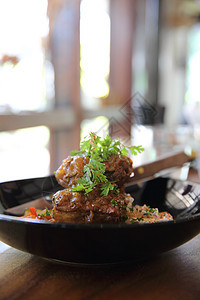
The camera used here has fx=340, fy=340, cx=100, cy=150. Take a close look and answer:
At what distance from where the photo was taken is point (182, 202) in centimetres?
113

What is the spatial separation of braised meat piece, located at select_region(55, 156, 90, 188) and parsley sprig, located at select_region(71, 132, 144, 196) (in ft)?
0.06

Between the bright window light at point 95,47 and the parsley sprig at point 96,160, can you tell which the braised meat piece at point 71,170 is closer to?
the parsley sprig at point 96,160

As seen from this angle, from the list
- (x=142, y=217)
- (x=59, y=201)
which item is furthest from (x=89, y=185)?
(x=142, y=217)

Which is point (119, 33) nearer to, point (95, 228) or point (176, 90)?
point (176, 90)

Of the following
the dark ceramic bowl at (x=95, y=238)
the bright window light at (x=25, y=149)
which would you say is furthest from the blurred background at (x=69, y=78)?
the dark ceramic bowl at (x=95, y=238)

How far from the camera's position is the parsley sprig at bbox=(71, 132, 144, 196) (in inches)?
34.1

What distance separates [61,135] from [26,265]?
3.59m

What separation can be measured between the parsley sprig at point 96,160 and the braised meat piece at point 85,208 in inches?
0.8

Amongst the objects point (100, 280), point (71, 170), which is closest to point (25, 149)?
point (71, 170)

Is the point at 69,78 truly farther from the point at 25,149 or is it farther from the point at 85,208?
the point at 85,208

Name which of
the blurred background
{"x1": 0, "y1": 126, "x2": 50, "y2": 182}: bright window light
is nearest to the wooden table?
the blurred background

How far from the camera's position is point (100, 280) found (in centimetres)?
72

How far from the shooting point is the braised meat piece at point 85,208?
2.75 ft

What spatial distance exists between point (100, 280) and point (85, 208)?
19 centimetres
